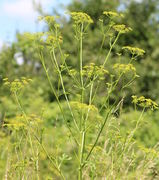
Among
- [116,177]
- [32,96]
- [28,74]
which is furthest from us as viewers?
[28,74]

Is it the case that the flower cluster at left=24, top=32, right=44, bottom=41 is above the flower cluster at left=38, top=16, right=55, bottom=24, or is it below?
below

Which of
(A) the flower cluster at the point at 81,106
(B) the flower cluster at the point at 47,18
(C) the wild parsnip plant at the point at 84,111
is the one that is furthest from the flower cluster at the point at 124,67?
(B) the flower cluster at the point at 47,18

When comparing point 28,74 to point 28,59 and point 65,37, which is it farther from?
point 65,37

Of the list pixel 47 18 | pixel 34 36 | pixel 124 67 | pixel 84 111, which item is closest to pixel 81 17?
pixel 47 18

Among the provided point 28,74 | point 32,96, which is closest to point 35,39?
point 32,96

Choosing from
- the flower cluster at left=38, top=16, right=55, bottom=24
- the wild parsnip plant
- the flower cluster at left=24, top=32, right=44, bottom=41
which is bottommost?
the wild parsnip plant

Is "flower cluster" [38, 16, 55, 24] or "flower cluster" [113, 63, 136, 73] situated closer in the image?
"flower cluster" [113, 63, 136, 73]

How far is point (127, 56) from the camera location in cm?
1277

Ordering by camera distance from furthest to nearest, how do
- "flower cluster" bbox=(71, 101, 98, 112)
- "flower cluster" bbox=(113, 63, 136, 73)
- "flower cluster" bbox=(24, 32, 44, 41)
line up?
"flower cluster" bbox=(24, 32, 44, 41) → "flower cluster" bbox=(113, 63, 136, 73) → "flower cluster" bbox=(71, 101, 98, 112)

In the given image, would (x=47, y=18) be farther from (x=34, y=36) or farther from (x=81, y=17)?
(x=81, y=17)

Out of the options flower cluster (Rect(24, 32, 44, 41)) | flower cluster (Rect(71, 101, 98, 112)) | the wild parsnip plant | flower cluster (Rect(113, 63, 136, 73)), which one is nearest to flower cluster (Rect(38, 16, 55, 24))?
the wild parsnip plant

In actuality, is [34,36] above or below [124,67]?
above

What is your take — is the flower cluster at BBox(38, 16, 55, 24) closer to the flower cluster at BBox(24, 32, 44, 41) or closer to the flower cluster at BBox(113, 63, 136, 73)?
the flower cluster at BBox(24, 32, 44, 41)

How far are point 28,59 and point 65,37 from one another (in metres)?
1.43
